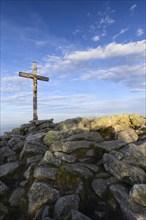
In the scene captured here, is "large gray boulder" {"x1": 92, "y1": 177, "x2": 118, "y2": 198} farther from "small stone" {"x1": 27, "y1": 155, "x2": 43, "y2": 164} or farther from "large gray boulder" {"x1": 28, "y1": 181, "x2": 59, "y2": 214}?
"small stone" {"x1": 27, "y1": 155, "x2": 43, "y2": 164}

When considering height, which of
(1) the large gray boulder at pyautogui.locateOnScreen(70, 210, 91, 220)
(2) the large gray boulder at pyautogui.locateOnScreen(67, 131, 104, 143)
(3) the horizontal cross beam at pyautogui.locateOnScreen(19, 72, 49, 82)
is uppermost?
(3) the horizontal cross beam at pyautogui.locateOnScreen(19, 72, 49, 82)

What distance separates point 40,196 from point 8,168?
12.2ft

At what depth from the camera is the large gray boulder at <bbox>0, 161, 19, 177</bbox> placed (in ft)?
39.7

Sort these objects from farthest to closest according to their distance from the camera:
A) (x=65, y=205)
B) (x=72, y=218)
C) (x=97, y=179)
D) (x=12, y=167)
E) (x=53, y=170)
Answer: (x=12, y=167) < (x=53, y=170) < (x=97, y=179) < (x=65, y=205) < (x=72, y=218)

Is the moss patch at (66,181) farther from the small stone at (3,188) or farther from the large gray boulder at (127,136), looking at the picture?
the large gray boulder at (127,136)

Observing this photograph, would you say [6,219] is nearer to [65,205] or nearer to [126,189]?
[65,205]

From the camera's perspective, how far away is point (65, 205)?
8906mm

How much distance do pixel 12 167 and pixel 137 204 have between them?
7.36 m

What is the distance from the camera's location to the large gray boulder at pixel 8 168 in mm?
12092

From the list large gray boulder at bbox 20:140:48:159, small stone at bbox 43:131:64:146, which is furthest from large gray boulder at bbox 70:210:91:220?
small stone at bbox 43:131:64:146

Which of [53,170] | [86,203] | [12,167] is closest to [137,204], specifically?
[86,203]

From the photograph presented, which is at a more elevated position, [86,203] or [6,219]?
[86,203]

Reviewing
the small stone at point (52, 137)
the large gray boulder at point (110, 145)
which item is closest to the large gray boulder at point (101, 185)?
the large gray boulder at point (110, 145)

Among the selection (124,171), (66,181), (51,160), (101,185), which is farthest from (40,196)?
(124,171)
